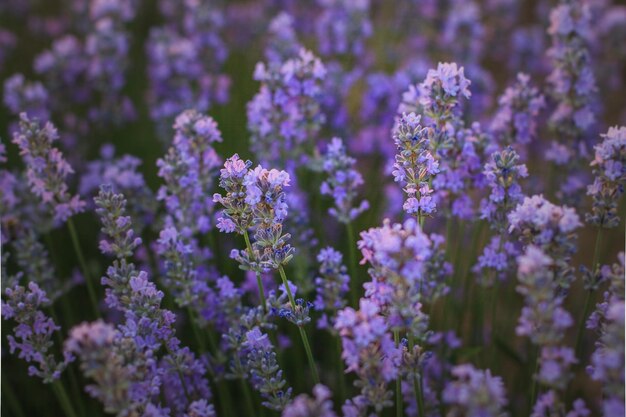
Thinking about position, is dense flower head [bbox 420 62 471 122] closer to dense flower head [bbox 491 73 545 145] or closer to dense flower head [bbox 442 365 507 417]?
dense flower head [bbox 491 73 545 145]

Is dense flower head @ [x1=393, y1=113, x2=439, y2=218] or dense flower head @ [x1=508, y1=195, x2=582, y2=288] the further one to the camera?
dense flower head @ [x1=393, y1=113, x2=439, y2=218]

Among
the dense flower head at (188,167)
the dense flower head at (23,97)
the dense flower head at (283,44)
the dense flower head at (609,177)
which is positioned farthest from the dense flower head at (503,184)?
the dense flower head at (23,97)

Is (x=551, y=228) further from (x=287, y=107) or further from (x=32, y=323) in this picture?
(x=32, y=323)

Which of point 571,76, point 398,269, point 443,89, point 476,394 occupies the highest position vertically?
point 571,76

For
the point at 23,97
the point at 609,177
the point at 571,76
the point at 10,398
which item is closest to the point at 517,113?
the point at 571,76

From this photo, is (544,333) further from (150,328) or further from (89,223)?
(89,223)

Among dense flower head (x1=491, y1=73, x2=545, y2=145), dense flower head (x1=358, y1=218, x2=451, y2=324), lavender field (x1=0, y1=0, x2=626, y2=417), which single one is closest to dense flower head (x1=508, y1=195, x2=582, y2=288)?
lavender field (x1=0, y1=0, x2=626, y2=417)
